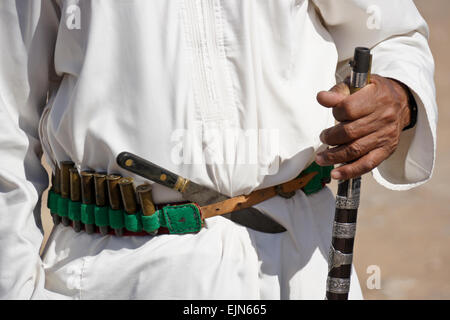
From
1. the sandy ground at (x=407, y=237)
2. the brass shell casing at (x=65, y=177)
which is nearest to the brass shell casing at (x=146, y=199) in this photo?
the brass shell casing at (x=65, y=177)

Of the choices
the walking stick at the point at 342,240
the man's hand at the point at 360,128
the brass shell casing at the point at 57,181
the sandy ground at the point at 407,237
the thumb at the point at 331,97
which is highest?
the thumb at the point at 331,97

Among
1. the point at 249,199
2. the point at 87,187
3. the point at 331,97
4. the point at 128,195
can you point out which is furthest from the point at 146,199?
the point at 331,97

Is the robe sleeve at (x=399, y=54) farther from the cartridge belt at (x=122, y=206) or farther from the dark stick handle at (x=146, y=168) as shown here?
the dark stick handle at (x=146, y=168)

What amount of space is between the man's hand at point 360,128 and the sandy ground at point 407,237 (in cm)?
301

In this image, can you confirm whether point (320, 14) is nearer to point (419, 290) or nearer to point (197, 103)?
point (197, 103)

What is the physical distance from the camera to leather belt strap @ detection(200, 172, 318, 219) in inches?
74.8

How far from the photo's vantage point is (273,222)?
6.62ft

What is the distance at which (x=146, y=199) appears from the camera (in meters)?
1.84

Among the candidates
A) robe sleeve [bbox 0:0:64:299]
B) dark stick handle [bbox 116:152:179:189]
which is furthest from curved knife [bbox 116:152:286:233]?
robe sleeve [bbox 0:0:64:299]

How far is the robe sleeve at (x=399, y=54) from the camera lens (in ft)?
6.44

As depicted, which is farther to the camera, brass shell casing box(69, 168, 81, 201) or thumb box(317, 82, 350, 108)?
brass shell casing box(69, 168, 81, 201)

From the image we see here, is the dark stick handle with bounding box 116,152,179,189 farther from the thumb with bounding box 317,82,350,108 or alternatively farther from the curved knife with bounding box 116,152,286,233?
the thumb with bounding box 317,82,350,108
